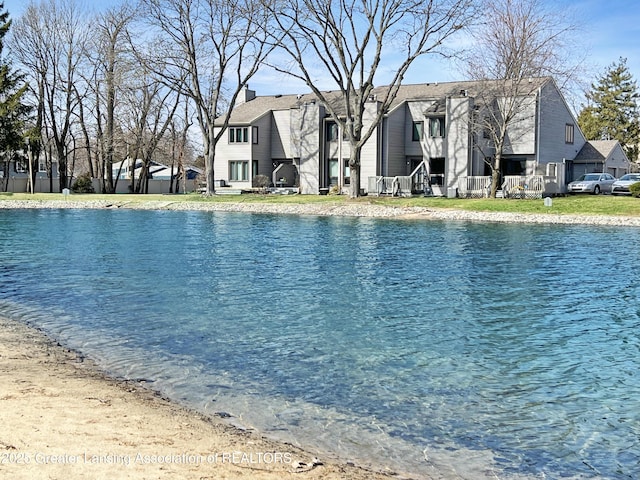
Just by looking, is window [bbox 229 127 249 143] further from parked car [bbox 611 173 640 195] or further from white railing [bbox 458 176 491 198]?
parked car [bbox 611 173 640 195]

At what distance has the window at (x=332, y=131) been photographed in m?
53.9

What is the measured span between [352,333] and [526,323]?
3.28m

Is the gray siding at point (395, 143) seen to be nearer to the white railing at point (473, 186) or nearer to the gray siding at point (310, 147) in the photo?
the gray siding at point (310, 147)

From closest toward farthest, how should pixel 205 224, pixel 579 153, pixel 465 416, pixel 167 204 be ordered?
1. pixel 465 416
2. pixel 205 224
3. pixel 167 204
4. pixel 579 153

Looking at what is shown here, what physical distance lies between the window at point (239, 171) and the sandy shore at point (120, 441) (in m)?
49.8

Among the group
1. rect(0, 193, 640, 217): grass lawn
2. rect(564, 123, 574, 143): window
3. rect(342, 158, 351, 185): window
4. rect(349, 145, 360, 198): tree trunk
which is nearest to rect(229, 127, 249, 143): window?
rect(0, 193, 640, 217): grass lawn

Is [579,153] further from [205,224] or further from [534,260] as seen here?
[534,260]

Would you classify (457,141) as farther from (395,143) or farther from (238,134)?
(238,134)

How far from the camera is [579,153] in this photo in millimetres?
55094

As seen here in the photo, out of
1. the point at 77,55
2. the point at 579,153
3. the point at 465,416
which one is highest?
the point at 77,55

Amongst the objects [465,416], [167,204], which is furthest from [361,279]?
[167,204]

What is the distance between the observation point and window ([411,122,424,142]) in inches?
2039

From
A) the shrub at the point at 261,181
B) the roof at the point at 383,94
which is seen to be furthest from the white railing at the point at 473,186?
the shrub at the point at 261,181

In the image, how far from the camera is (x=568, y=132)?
2079 inches
